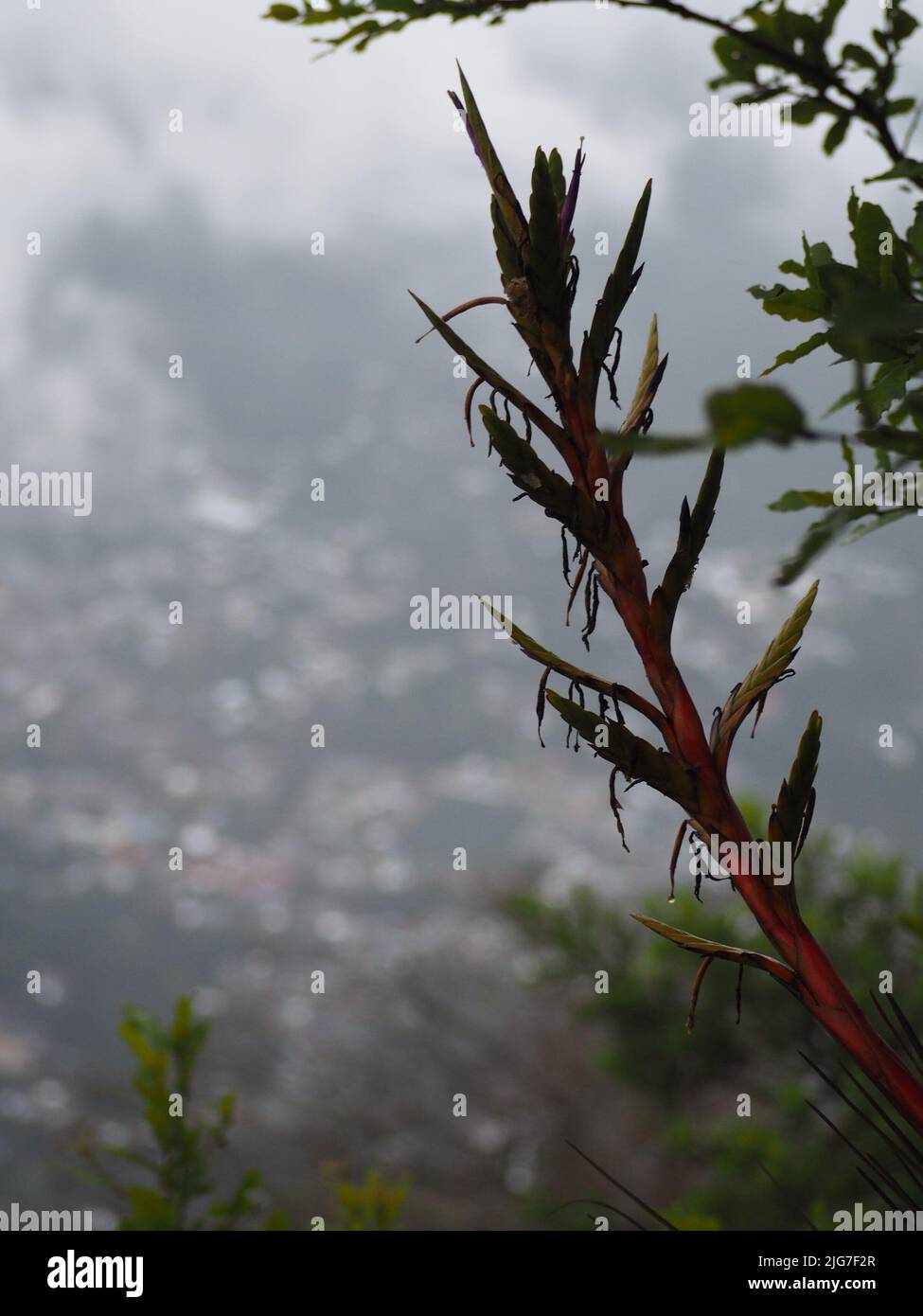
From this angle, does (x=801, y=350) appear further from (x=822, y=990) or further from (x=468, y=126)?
(x=822, y=990)

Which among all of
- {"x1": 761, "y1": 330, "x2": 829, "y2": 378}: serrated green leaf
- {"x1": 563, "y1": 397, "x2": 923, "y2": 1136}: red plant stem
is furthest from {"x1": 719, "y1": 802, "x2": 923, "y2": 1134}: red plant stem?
{"x1": 761, "y1": 330, "x2": 829, "y2": 378}: serrated green leaf

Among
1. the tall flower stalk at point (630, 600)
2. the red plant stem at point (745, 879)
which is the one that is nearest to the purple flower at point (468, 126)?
the tall flower stalk at point (630, 600)

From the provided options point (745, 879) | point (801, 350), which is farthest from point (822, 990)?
point (801, 350)

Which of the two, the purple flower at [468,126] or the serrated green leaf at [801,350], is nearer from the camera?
the purple flower at [468,126]

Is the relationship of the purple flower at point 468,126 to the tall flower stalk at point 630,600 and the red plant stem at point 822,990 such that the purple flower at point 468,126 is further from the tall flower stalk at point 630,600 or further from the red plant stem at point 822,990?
the red plant stem at point 822,990

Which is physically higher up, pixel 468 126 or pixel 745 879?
pixel 468 126

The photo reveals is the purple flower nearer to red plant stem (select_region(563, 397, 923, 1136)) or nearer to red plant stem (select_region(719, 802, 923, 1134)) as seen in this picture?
red plant stem (select_region(563, 397, 923, 1136))

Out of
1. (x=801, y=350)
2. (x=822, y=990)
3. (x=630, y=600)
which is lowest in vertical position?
(x=822, y=990)
